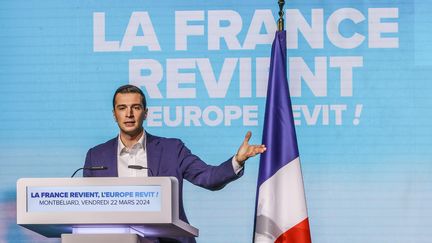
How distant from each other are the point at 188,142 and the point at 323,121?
0.78 meters

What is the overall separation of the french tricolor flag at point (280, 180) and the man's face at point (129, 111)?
2.94 feet

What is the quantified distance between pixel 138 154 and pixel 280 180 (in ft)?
2.94

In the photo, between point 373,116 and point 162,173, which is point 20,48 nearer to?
point 162,173

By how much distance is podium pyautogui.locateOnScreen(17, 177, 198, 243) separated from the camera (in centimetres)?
318

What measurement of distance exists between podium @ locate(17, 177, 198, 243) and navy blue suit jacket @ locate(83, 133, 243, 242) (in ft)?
2.10

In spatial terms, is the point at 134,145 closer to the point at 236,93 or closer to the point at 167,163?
the point at 167,163

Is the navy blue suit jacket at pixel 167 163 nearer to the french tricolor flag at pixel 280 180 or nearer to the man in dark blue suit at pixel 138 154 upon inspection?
the man in dark blue suit at pixel 138 154

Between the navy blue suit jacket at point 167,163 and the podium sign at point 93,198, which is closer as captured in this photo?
the podium sign at point 93,198

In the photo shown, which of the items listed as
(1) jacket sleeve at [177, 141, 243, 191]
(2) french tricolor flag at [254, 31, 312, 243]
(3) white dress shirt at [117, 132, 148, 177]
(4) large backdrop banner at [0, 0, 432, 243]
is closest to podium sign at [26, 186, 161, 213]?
(1) jacket sleeve at [177, 141, 243, 191]

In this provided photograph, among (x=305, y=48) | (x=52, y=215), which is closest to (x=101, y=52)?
(x=305, y=48)

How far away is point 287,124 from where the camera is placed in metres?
4.64

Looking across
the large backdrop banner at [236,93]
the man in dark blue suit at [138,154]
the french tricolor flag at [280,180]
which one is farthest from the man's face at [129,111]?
the large backdrop banner at [236,93]

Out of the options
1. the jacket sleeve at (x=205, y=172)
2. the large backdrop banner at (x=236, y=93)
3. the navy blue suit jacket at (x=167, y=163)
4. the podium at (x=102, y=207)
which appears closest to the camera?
the podium at (x=102, y=207)

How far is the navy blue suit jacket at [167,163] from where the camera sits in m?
3.95
